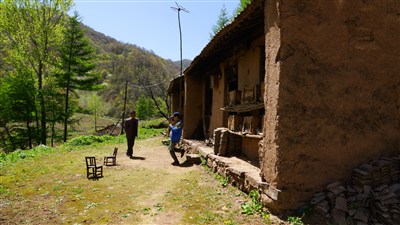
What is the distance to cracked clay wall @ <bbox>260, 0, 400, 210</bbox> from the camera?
14.3 ft

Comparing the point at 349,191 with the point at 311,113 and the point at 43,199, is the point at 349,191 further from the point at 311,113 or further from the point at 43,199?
the point at 43,199

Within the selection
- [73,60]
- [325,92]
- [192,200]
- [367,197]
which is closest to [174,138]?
[192,200]

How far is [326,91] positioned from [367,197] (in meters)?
1.78

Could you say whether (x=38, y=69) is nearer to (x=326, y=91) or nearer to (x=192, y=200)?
(x=192, y=200)

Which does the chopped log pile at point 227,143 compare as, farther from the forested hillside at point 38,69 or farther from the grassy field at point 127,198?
the forested hillside at point 38,69

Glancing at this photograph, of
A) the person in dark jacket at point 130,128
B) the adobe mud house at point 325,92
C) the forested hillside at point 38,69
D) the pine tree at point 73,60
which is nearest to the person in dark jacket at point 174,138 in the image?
the person in dark jacket at point 130,128

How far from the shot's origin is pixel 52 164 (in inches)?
387

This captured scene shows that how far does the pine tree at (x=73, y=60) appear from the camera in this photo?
22.1 metres

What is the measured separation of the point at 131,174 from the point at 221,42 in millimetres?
4765

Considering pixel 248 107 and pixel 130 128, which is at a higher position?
pixel 248 107

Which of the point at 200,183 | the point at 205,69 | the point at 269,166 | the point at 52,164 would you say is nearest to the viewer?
the point at 269,166

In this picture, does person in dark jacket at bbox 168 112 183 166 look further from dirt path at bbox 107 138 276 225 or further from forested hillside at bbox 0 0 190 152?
forested hillside at bbox 0 0 190 152

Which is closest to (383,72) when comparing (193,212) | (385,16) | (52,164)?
(385,16)

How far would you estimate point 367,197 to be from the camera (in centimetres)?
413
